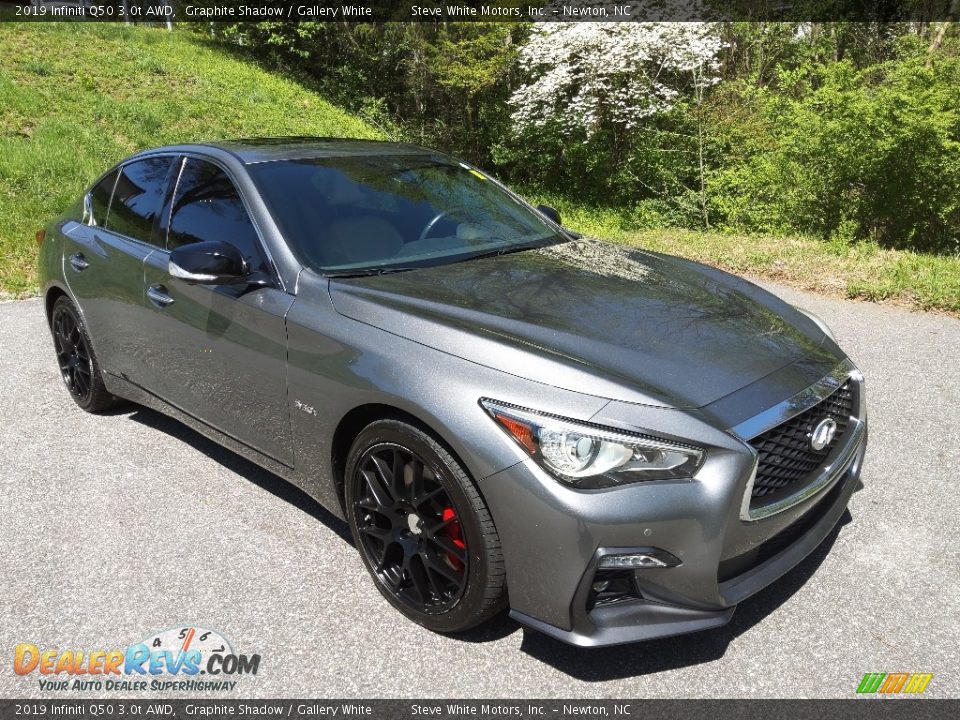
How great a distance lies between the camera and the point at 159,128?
15867 mm

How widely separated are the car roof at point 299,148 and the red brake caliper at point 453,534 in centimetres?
198

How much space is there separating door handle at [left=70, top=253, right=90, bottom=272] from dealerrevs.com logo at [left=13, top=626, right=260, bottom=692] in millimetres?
2327

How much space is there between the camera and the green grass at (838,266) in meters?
6.93

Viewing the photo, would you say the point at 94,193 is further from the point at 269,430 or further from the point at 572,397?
the point at 572,397

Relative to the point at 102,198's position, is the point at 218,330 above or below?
below

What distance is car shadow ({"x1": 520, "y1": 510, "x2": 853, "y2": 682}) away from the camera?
2566 millimetres

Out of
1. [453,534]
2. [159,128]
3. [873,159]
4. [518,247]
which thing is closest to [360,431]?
[453,534]

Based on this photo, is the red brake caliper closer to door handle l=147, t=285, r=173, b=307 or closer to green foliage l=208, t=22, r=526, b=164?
door handle l=147, t=285, r=173, b=307

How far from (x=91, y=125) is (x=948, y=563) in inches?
620

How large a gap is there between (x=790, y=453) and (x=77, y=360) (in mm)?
4122

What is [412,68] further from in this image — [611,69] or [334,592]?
[334,592]

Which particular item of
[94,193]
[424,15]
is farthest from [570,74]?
[94,193]

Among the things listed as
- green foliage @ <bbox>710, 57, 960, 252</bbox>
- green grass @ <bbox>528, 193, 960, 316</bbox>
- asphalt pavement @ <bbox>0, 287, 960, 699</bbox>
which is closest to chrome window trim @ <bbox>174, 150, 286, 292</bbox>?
asphalt pavement @ <bbox>0, 287, 960, 699</bbox>

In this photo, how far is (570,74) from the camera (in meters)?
23.3
